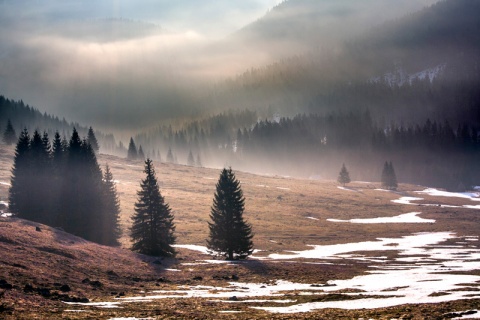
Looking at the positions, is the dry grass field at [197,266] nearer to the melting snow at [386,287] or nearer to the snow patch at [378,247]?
the melting snow at [386,287]

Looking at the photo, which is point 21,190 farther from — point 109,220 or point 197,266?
point 197,266

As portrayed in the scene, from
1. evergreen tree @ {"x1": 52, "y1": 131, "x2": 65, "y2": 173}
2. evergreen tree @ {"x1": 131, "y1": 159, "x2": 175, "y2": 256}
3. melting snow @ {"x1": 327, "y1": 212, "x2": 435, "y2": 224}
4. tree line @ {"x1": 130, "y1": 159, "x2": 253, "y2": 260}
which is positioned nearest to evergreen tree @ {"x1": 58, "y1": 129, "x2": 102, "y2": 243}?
evergreen tree @ {"x1": 52, "y1": 131, "x2": 65, "y2": 173}

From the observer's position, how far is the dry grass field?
22.3 m

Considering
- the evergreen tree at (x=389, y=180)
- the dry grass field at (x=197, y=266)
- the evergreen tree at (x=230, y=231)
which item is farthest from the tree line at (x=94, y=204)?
the evergreen tree at (x=389, y=180)

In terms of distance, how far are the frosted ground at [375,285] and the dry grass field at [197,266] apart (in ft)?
2.26

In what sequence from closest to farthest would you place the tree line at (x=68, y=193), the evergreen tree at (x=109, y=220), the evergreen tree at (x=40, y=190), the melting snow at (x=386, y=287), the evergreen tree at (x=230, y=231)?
the melting snow at (x=386, y=287) < the evergreen tree at (x=230, y=231) < the tree line at (x=68, y=193) < the evergreen tree at (x=109, y=220) < the evergreen tree at (x=40, y=190)

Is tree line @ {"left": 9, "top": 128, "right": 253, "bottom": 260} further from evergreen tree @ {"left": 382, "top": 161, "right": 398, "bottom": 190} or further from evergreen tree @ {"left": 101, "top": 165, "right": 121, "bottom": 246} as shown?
evergreen tree @ {"left": 382, "top": 161, "right": 398, "bottom": 190}

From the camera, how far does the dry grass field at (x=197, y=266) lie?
2233cm

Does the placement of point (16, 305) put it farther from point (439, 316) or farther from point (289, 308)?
point (439, 316)

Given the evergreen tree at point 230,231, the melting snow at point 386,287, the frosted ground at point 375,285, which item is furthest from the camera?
the evergreen tree at point 230,231

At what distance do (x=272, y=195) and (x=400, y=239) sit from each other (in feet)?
175

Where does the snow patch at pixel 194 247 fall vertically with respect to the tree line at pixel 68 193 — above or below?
below

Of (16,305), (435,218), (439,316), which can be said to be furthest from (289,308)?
(435,218)

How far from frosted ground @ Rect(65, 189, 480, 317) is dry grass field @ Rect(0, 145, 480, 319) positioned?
0.69 metres
